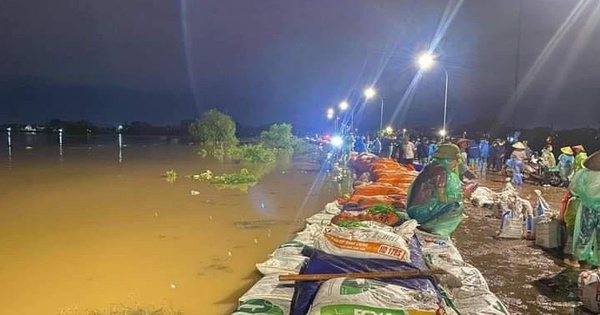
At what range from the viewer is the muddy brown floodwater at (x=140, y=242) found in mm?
5398

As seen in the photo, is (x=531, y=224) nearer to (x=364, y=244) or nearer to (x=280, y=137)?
(x=364, y=244)

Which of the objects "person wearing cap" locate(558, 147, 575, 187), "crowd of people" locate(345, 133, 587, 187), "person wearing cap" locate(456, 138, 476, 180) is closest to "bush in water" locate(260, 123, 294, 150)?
"crowd of people" locate(345, 133, 587, 187)

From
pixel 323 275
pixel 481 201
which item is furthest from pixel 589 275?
pixel 481 201

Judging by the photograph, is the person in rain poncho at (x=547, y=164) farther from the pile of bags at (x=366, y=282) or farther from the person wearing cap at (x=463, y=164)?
the pile of bags at (x=366, y=282)

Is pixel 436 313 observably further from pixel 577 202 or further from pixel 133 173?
pixel 133 173

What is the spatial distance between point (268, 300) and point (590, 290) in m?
2.87

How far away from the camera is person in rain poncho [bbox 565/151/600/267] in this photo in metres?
5.24

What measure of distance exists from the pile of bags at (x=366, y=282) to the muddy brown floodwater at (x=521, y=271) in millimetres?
659

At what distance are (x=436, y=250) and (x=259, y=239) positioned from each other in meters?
3.77

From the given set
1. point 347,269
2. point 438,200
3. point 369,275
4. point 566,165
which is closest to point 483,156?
point 566,165

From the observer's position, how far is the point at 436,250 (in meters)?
4.96

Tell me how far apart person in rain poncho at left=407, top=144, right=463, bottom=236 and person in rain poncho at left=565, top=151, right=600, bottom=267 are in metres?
1.32

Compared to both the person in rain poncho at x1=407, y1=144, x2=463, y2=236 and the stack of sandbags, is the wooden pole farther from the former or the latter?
the person in rain poncho at x1=407, y1=144, x2=463, y2=236

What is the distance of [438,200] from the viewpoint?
19.6ft
